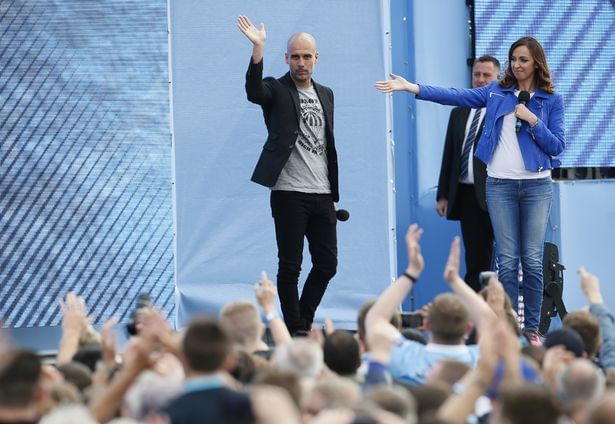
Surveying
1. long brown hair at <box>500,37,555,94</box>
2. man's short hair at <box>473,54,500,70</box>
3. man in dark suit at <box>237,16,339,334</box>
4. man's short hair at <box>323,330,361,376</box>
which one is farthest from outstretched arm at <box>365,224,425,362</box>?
man's short hair at <box>473,54,500,70</box>

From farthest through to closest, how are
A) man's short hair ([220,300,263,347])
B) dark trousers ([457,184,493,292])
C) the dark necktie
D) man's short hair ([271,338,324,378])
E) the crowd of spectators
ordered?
the dark necktie < dark trousers ([457,184,493,292]) < man's short hair ([220,300,263,347]) < man's short hair ([271,338,324,378]) < the crowd of spectators

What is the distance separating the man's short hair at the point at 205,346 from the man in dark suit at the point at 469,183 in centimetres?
423

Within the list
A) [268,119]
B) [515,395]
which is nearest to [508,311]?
[268,119]

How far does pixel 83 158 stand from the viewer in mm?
7953

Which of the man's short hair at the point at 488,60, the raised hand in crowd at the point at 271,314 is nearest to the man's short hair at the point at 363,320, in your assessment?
the raised hand in crowd at the point at 271,314

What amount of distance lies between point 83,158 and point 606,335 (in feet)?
12.4

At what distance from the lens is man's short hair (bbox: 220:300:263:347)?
508cm

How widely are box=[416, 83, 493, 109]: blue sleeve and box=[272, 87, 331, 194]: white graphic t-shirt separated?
0.58 m

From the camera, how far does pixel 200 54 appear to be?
8250 mm

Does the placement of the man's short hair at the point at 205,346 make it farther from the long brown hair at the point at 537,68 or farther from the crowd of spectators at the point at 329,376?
the long brown hair at the point at 537,68

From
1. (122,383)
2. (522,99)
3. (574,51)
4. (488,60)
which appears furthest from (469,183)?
(122,383)

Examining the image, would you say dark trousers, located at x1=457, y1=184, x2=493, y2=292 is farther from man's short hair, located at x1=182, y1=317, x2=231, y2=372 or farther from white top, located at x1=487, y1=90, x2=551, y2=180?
man's short hair, located at x1=182, y1=317, x2=231, y2=372

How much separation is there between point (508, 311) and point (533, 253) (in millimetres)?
1199

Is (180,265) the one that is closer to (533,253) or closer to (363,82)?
(363,82)
